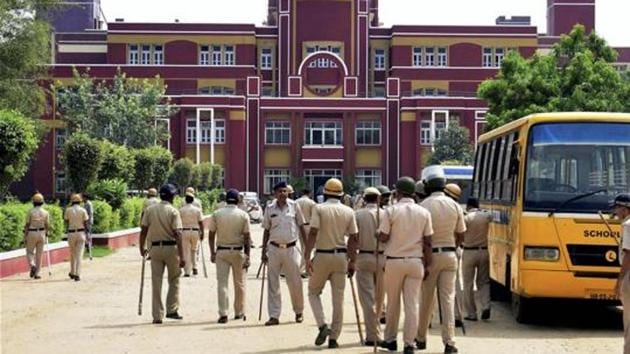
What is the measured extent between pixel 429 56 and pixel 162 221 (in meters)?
76.5

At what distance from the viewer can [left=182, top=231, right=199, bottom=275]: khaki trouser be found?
942 inches

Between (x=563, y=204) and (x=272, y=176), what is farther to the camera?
(x=272, y=176)

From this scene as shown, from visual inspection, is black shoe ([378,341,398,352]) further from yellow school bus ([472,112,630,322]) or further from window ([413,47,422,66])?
window ([413,47,422,66])

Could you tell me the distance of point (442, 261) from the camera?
13.0 metres

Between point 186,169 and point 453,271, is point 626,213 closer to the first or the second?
point 453,271

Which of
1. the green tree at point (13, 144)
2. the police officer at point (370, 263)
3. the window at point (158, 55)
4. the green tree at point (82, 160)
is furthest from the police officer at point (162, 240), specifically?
the window at point (158, 55)

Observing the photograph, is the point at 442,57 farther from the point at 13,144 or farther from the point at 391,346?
the point at 391,346

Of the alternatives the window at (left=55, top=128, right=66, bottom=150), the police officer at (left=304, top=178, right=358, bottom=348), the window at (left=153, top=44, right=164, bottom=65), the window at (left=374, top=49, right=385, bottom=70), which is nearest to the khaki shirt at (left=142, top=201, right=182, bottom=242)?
the police officer at (left=304, top=178, right=358, bottom=348)

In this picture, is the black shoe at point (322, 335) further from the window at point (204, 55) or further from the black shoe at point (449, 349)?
the window at point (204, 55)

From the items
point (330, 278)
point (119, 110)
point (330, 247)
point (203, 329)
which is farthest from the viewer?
point (119, 110)

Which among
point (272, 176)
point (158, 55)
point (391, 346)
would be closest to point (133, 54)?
point (158, 55)

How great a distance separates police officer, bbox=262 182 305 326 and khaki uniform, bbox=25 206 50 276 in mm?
9411

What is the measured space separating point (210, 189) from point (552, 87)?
33.0 m

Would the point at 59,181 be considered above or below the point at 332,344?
above
